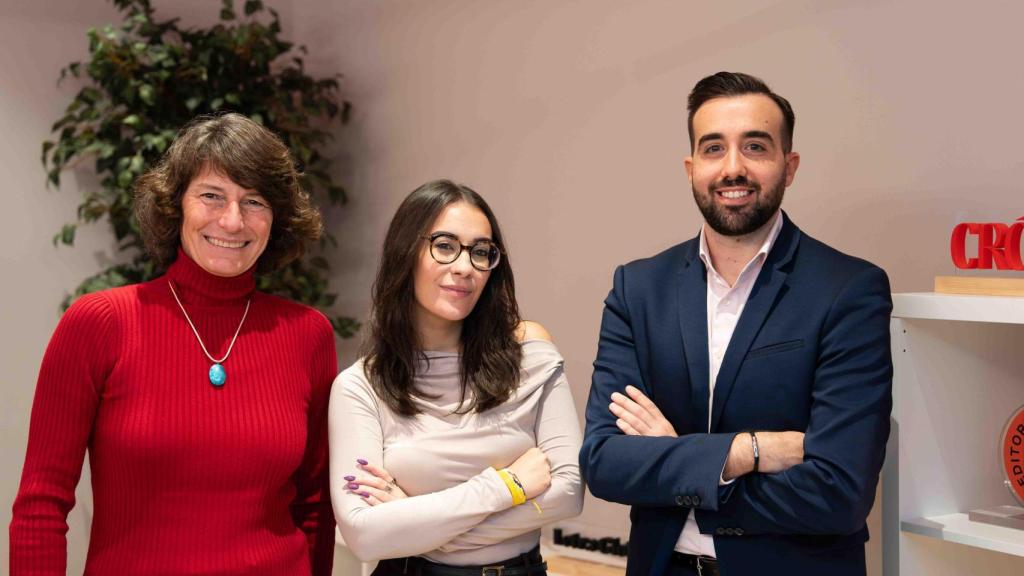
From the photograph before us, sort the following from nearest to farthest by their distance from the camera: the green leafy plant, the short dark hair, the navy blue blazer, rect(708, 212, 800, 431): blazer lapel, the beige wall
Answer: the navy blue blazer → rect(708, 212, 800, 431): blazer lapel → the short dark hair → the beige wall → the green leafy plant

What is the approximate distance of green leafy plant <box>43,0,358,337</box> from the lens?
4160 millimetres

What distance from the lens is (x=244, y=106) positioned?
14.5 feet

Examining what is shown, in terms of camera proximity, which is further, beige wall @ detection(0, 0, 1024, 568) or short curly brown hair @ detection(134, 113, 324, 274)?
beige wall @ detection(0, 0, 1024, 568)

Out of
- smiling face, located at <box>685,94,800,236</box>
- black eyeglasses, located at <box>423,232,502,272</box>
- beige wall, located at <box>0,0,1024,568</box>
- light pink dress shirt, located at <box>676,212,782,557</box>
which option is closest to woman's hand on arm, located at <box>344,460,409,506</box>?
black eyeglasses, located at <box>423,232,502,272</box>

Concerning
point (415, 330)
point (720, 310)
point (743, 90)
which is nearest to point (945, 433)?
A: point (720, 310)

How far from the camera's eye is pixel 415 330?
249 centimetres

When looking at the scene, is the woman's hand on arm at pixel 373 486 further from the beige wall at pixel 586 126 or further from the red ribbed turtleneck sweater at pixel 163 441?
the beige wall at pixel 586 126

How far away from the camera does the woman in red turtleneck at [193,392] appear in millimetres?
2154

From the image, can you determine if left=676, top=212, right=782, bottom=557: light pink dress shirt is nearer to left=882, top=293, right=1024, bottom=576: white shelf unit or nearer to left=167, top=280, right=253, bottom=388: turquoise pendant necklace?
left=882, top=293, right=1024, bottom=576: white shelf unit

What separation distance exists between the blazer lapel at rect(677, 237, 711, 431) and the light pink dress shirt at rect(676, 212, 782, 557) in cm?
1

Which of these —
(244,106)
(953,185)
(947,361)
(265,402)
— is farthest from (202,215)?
(244,106)

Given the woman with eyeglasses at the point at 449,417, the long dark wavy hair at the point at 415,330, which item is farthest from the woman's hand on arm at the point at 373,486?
the long dark wavy hair at the point at 415,330

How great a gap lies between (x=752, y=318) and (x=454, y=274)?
656 mm

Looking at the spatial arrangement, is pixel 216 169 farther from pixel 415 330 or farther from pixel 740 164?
pixel 740 164
